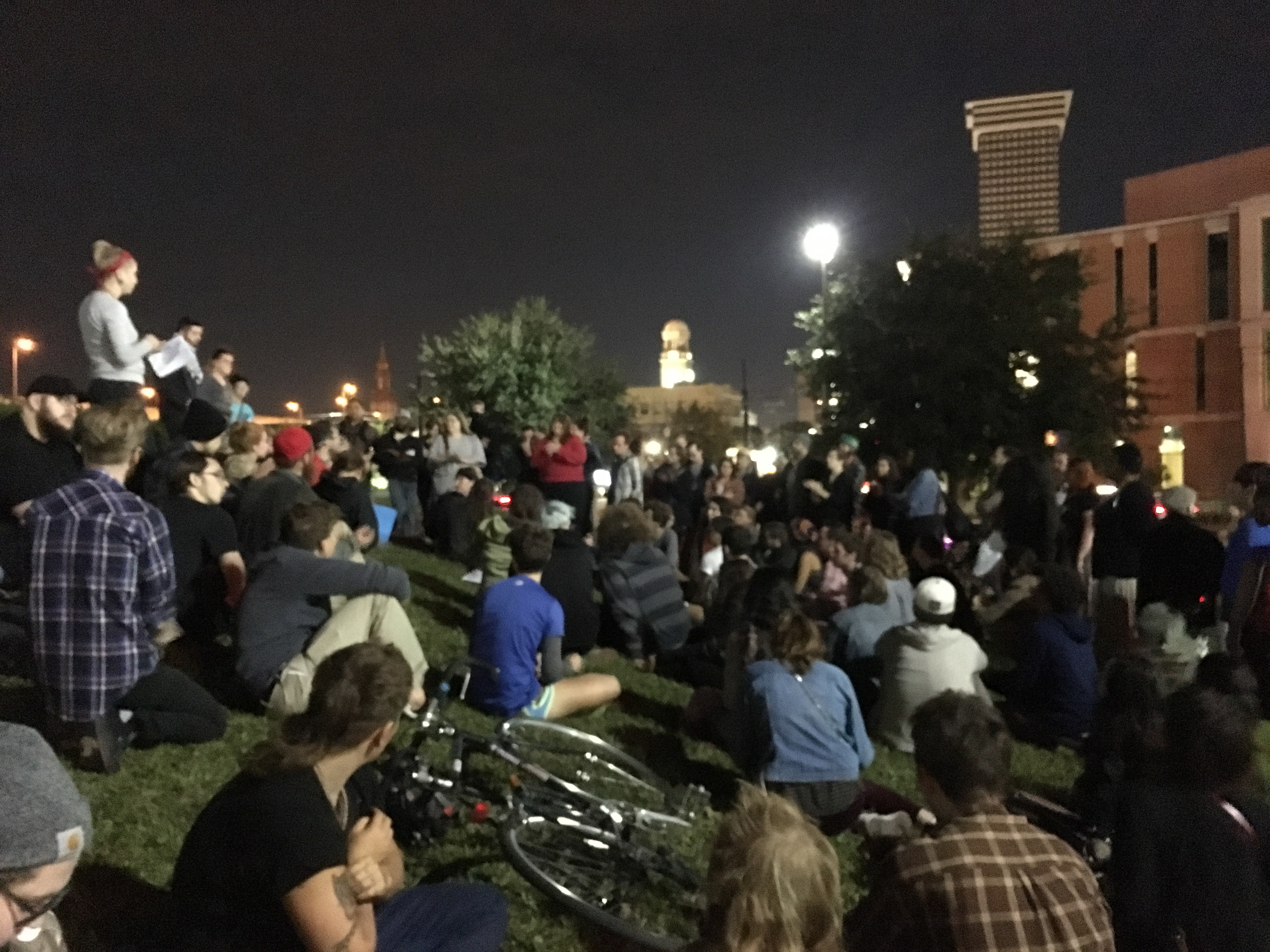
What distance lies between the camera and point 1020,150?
563 feet

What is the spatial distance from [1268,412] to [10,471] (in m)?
49.2

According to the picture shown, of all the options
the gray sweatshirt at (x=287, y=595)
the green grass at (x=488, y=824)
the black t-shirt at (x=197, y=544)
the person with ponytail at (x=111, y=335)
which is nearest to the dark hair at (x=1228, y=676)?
the green grass at (x=488, y=824)

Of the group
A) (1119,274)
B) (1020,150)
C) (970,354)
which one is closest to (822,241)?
(970,354)

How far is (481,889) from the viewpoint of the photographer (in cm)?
387

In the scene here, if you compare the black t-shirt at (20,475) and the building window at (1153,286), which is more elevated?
the building window at (1153,286)

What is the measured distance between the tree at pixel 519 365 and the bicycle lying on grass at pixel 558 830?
1477 inches

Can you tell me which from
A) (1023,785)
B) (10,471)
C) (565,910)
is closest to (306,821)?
(565,910)

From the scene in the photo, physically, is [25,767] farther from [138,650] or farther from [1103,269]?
[1103,269]

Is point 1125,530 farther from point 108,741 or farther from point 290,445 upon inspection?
point 108,741

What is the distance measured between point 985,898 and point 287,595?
13.5 feet

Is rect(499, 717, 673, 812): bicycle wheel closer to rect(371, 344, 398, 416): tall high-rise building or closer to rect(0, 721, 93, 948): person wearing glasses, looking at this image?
rect(0, 721, 93, 948): person wearing glasses

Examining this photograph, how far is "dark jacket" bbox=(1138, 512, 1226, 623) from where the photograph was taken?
816 cm

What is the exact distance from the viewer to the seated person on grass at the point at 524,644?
6547 millimetres

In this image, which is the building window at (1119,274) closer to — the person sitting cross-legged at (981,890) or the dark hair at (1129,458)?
the dark hair at (1129,458)
